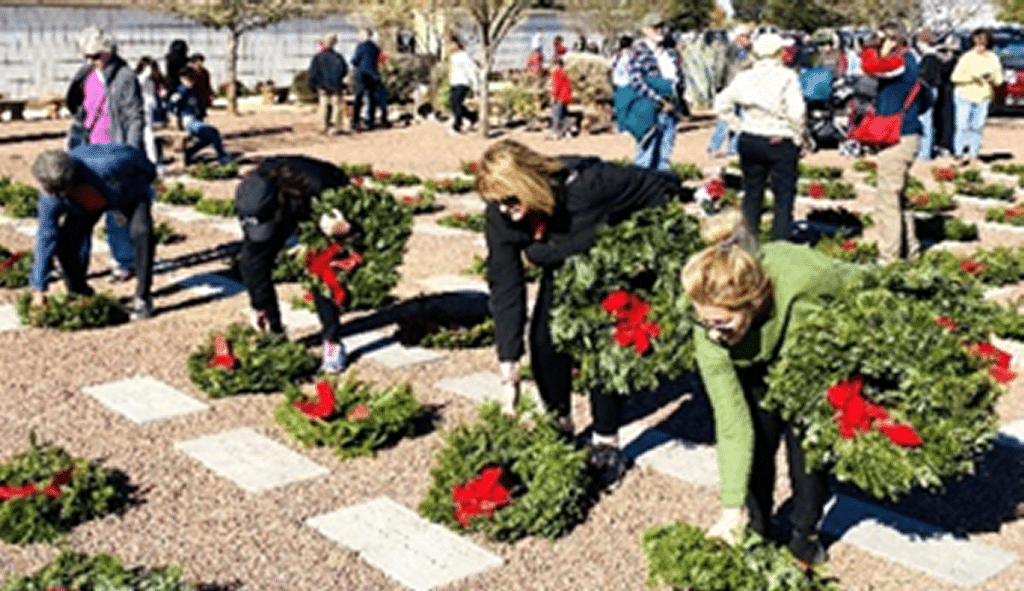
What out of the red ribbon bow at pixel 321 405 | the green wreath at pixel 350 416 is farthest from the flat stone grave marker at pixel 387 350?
the red ribbon bow at pixel 321 405

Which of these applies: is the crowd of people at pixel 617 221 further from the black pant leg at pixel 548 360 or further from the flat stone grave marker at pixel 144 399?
the flat stone grave marker at pixel 144 399

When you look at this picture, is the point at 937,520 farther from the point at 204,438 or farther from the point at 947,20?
the point at 947,20

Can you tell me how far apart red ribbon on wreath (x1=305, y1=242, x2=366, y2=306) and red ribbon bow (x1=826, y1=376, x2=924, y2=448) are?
3.58 meters

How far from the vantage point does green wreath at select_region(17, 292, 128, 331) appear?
8.41 m

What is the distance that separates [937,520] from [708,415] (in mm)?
1635

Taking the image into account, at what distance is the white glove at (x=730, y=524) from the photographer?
163 inches

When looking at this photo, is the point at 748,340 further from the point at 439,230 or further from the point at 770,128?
the point at 439,230

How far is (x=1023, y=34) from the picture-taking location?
28.0 metres

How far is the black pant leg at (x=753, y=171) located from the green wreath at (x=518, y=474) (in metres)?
4.37

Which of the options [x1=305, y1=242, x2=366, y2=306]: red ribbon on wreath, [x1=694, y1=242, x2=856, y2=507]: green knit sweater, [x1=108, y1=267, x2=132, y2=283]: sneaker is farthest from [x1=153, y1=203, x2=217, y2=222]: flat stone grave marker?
[x1=694, y1=242, x2=856, y2=507]: green knit sweater

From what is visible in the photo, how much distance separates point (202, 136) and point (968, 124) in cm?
1074

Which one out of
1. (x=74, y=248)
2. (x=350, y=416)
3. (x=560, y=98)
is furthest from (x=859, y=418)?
(x=560, y=98)

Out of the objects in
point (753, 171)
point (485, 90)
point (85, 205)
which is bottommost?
point (85, 205)

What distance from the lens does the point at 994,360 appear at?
4.39 meters
